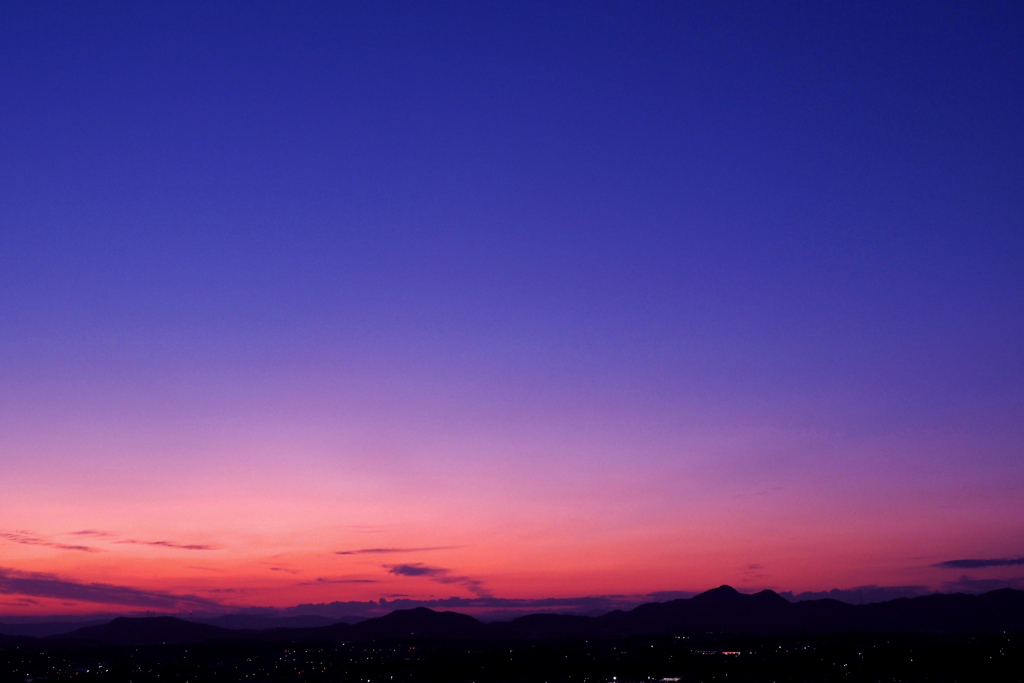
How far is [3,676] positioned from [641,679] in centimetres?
13541

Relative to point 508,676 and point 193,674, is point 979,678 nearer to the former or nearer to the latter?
point 508,676

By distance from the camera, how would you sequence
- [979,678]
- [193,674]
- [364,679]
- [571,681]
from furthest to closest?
[193,674]
[364,679]
[571,681]
[979,678]

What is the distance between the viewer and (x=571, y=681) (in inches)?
6698

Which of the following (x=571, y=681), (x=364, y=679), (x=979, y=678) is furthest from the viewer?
(x=364, y=679)

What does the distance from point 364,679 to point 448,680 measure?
56.0ft

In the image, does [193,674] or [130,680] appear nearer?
[130,680]

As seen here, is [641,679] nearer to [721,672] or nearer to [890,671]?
[721,672]

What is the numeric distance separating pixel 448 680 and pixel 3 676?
3788 inches

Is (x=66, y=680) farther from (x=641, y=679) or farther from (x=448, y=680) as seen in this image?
(x=641, y=679)

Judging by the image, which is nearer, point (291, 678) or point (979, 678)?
point (979, 678)

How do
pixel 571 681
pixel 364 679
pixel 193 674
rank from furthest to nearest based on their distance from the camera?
pixel 193 674
pixel 364 679
pixel 571 681

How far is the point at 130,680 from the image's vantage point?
18175 cm

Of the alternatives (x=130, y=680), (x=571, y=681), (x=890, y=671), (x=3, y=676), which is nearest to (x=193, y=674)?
(x=130, y=680)

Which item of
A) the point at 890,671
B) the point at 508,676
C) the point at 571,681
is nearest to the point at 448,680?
the point at 508,676
